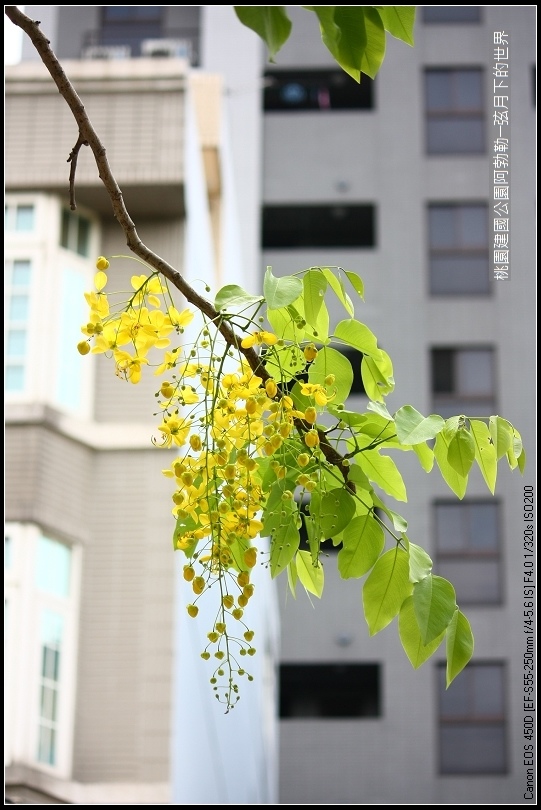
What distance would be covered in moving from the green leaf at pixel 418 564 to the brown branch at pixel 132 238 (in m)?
0.09

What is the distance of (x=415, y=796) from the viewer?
11594 millimetres

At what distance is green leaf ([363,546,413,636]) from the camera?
1.14 m

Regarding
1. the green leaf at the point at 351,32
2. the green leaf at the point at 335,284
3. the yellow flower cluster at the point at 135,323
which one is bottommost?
the yellow flower cluster at the point at 135,323

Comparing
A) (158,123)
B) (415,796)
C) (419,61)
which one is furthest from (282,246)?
(158,123)

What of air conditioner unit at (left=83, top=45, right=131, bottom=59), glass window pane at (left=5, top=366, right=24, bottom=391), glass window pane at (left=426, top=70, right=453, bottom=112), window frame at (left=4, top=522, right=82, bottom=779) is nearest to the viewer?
window frame at (left=4, top=522, right=82, bottom=779)

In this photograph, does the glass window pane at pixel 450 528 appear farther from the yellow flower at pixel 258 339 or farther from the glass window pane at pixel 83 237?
the yellow flower at pixel 258 339

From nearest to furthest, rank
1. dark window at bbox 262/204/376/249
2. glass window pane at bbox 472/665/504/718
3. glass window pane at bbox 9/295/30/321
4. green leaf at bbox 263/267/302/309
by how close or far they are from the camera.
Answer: green leaf at bbox 263/267/302/309 → glass window pane at bbox 9/295/30/321 → glass window pane at bbox 472/665/504/718 → dark window at bbox 262/204/376/249

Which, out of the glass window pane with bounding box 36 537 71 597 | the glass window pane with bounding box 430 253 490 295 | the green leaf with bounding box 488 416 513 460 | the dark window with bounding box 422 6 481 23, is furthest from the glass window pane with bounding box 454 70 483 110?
the green leaf with bounding box 488 416 513 460

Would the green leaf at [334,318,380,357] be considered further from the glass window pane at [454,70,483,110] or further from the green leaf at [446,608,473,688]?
the glass window pane at [454,70,483,110]

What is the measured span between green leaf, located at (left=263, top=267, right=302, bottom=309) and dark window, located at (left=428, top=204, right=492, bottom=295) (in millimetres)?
12355

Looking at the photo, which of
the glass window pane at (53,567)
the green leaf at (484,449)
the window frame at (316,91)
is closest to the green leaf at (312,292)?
the green leaf at (484,449)

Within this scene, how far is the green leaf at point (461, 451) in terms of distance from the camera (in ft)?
3.88

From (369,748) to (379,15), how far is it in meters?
11.8

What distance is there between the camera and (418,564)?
1.15 meters
